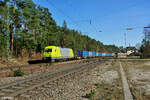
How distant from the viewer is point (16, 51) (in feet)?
108

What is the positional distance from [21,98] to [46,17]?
43709mm

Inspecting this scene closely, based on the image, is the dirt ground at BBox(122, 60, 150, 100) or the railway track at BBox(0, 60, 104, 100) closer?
the dirt ground at BBox(122, 60, 150, 100)

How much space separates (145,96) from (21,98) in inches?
193

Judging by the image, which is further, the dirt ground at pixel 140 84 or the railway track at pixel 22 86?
the railway track at pixel 22 86

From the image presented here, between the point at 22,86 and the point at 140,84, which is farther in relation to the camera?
the point at 140,84

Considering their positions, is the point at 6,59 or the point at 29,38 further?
the point at 29,38

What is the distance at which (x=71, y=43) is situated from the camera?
6981 centimetres

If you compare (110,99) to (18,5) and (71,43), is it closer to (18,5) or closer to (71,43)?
(18,5)

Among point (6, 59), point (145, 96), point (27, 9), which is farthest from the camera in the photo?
point (27, 9)

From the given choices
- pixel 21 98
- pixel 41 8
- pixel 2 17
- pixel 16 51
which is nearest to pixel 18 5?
pixel 2 17

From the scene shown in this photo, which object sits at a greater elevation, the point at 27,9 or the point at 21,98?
the point at 27,9

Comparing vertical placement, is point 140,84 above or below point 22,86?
above

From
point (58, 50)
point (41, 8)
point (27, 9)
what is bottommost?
point (58, 50)

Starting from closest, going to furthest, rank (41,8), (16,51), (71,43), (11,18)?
(11,18), (16,51), (41,8), (71,43)
